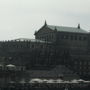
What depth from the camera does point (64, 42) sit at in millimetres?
135375

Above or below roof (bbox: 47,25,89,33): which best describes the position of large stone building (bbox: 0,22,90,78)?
below

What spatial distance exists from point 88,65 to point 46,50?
1603 centimetres

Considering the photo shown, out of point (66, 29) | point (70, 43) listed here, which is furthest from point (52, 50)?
point (66, 29)

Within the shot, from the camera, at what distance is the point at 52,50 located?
127125mm

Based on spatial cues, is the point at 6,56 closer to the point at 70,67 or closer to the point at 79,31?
the point at 70,67

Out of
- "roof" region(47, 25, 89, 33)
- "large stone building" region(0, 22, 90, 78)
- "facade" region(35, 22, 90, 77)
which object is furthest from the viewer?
"roof" region(47, 25, 89, 33)

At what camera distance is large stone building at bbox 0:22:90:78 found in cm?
11825

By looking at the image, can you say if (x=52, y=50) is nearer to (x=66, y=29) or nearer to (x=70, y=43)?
(x=70, y=43)

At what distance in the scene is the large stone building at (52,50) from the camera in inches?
4656

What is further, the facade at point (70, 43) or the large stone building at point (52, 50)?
the facade at point (70, 43)

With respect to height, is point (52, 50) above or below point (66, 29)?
below

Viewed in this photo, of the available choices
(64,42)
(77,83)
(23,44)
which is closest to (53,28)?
(64,42)

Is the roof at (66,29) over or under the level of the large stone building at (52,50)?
over

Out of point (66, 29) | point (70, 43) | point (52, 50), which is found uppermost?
point (66, 29)
